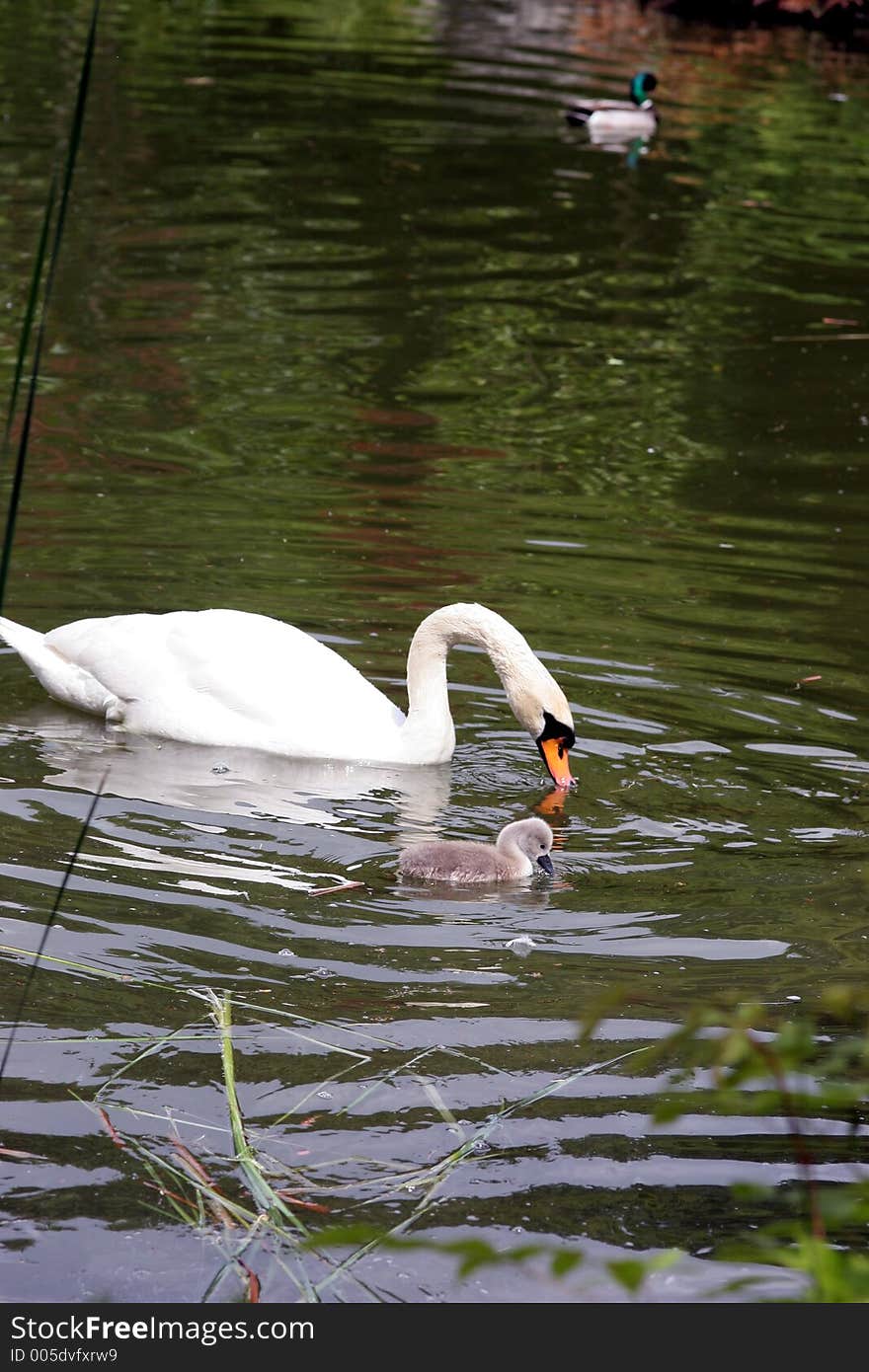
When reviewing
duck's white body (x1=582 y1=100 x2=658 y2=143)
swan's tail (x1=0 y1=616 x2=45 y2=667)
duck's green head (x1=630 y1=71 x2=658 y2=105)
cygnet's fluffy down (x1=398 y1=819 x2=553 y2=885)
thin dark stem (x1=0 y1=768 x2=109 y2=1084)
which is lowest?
cygnet's fluffy down (x1=398 y1=819 x2=553 y2=885)

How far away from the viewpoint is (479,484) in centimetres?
1068

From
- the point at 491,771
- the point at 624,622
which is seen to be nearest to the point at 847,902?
the point at 491,771

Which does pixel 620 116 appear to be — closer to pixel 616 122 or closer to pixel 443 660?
pixel 616 122

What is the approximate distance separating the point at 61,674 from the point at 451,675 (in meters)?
1.77

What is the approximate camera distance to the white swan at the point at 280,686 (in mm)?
7320

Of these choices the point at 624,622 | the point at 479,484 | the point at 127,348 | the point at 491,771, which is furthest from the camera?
the point at 127,348

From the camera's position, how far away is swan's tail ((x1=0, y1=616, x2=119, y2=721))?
7.66 m

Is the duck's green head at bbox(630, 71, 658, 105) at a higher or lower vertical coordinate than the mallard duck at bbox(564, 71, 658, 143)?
higher

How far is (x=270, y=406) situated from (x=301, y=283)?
325 cm

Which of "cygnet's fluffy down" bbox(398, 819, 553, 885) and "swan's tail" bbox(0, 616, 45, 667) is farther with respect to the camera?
"swan's tail" bbox(0, 616, 45, 667)

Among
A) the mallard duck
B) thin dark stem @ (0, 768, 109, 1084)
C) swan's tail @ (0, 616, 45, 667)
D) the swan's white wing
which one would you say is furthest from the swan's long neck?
the mallard duck

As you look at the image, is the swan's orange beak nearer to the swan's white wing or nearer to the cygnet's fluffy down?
the swan's white wing

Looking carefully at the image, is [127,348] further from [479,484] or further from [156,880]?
[156,880]

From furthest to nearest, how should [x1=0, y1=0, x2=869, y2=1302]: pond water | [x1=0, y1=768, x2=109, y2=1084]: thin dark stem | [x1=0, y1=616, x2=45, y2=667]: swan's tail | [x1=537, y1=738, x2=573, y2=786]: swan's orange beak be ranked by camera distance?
[x1=0, y1=616, x2=45, y2=667]: swan's tail
[x1=537, y1=738, x2=573, y2=786]: swan's orange beak
[x1=0, y1=0, x2=869, y2=1302]: pond water
[x1=0, y1=768, x2=109, y2=1084]: thin dark stem
